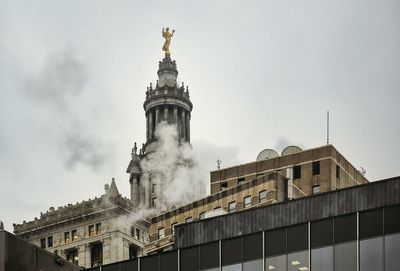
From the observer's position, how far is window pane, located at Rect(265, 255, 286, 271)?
81062 millimetres

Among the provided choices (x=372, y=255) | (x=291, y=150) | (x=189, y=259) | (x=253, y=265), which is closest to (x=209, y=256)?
(x=189, y=259)

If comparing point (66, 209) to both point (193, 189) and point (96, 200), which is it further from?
point (193, 189)

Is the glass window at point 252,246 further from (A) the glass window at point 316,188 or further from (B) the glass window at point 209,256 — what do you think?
(A) the glass window at point 316,188

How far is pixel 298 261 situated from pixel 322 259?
183 cm

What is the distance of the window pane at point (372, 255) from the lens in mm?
76938

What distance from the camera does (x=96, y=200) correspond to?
17950 cm

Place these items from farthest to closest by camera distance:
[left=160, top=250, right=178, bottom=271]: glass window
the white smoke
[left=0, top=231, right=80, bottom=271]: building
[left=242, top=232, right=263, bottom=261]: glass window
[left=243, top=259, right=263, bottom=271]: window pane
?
1. the white smoke
2. [left=0, top=231, right=80, bottom=271]: building
3. [left=160, top=250, right=178, bottom=271]: glass window
4. [left=242, top=232, right=263, bottom=261]: glass window
5. [left=243, top=259, right=263, bottom=271]: window pane

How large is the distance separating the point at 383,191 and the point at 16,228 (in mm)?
108998

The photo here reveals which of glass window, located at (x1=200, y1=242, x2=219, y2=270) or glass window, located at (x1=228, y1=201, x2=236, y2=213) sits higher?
glass window, located at (x1=228, y1=201, x2=236, y2=213)

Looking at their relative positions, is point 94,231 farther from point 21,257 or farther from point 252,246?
point 252,246

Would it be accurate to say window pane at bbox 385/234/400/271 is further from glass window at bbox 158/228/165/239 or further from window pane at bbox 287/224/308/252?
glass window at bbox 158/228/165/239

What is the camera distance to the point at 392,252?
76.7 m

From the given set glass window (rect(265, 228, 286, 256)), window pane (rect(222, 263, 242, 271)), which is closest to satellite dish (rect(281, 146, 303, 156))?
window pane (rect(222, 263, 242, 271))

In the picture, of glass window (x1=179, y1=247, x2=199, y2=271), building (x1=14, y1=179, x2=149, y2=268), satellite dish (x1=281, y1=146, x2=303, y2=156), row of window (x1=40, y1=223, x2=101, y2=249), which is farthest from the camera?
row of window (x1=40, y1=223, x2=101, y2=249)
